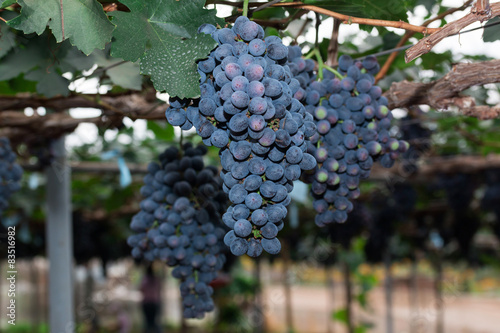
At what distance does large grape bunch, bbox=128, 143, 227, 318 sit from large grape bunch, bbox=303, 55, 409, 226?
37 cm

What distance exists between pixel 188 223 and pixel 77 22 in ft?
2.44

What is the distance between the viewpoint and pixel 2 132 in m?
2.65

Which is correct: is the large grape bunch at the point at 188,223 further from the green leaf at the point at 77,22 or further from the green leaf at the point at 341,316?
the green leaf at the point at 341,316

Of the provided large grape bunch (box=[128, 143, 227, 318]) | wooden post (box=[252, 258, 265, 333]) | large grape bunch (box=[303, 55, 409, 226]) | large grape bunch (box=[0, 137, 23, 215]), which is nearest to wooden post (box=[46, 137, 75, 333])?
large grape bunch (box=[0, 137, 23, 215])

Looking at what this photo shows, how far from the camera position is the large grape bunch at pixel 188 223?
151 cm

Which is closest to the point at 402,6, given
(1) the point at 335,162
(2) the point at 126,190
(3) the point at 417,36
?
(1) the point at 335,162

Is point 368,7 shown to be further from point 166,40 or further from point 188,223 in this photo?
point 188,223

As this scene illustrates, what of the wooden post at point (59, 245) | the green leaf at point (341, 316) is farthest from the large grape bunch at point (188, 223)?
the green leaf at point (341, 316)

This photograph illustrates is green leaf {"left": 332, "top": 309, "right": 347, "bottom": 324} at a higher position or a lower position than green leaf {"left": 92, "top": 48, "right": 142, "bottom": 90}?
lower

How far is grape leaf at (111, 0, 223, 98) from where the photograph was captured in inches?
38.6

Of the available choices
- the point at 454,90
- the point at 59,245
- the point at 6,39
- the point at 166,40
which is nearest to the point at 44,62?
the point at 6,39

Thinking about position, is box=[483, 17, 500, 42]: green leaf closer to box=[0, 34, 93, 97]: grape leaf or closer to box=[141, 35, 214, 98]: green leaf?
box=[141, 35, 214, 98]: green leaf

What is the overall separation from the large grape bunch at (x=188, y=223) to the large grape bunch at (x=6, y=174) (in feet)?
3.23

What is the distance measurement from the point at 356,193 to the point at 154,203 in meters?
0.70
